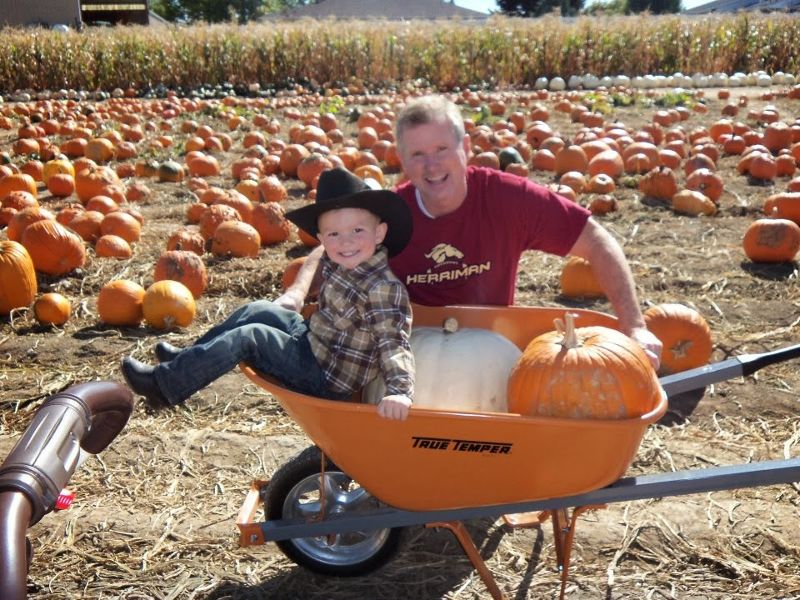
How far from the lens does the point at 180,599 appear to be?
300 centimetres

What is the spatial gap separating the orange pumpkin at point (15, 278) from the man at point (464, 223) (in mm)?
2897

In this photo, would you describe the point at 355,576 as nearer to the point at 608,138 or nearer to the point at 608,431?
the point at 608,431

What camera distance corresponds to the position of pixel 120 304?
5.16m

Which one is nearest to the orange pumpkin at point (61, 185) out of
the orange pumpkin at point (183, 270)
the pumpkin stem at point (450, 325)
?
the orange pumpkin at point (183, 270)

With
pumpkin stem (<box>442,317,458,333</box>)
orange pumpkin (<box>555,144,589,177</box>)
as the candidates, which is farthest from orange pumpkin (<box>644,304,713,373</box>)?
orange pumpkin (<box>555,144,589,177</box>)

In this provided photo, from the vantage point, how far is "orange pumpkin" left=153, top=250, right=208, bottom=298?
557 centimetres

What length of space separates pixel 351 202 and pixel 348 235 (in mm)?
124

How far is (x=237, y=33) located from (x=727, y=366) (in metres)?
21.9

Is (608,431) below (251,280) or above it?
above

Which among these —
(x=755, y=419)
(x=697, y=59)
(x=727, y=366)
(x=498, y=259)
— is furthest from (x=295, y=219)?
(x=697, y=59)

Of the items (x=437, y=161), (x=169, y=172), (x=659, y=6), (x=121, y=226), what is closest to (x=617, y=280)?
(x=437, y=161)

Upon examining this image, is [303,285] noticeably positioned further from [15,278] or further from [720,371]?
[15,278]

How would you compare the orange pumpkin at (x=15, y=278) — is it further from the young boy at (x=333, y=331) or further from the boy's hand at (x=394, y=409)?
the boy's hand at (x=394, y=409)

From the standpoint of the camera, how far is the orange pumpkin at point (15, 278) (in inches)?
209
